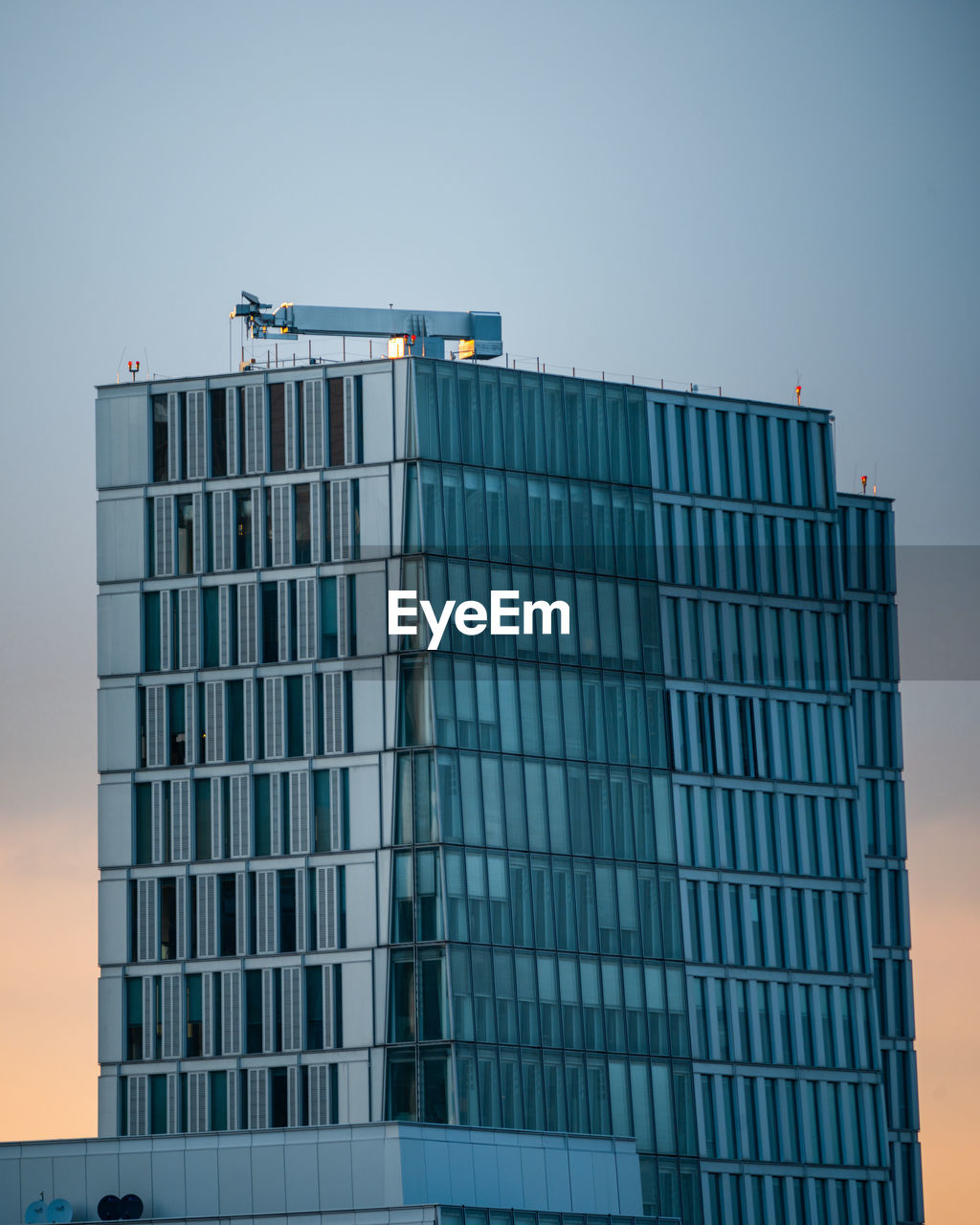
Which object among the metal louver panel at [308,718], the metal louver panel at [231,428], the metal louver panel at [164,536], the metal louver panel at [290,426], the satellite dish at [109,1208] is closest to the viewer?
the satellite dish at [109,1208]

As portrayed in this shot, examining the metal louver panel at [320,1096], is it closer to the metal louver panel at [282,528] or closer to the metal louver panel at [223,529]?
the metal louver panel at [282,528]

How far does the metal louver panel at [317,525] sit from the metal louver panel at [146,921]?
18679 mm

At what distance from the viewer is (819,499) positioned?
605 ft

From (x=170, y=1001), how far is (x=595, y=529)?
108 feet

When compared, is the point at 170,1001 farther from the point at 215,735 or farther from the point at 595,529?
the point at 595,529

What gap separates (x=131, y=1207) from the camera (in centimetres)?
13662

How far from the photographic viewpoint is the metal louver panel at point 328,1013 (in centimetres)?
16512

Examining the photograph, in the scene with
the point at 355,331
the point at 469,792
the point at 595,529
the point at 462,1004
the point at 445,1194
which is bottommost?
the point at 445,1194

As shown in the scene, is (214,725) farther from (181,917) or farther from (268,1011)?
(268,1011)

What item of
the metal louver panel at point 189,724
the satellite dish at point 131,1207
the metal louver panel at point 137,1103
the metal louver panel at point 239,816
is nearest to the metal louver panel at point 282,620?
the metal louver panel at point 189,724

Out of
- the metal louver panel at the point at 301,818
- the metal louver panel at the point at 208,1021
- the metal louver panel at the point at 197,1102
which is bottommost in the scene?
the metal louver panel at the point at 197,1102

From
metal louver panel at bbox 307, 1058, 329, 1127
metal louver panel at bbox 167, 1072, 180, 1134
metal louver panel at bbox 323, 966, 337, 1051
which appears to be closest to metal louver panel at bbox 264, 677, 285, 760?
metal louver panel at bbox 323, 966, 337, 1051

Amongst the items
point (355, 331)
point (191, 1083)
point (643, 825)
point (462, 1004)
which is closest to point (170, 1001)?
point (191, 1083)

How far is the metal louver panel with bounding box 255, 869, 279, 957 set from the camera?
167 m
